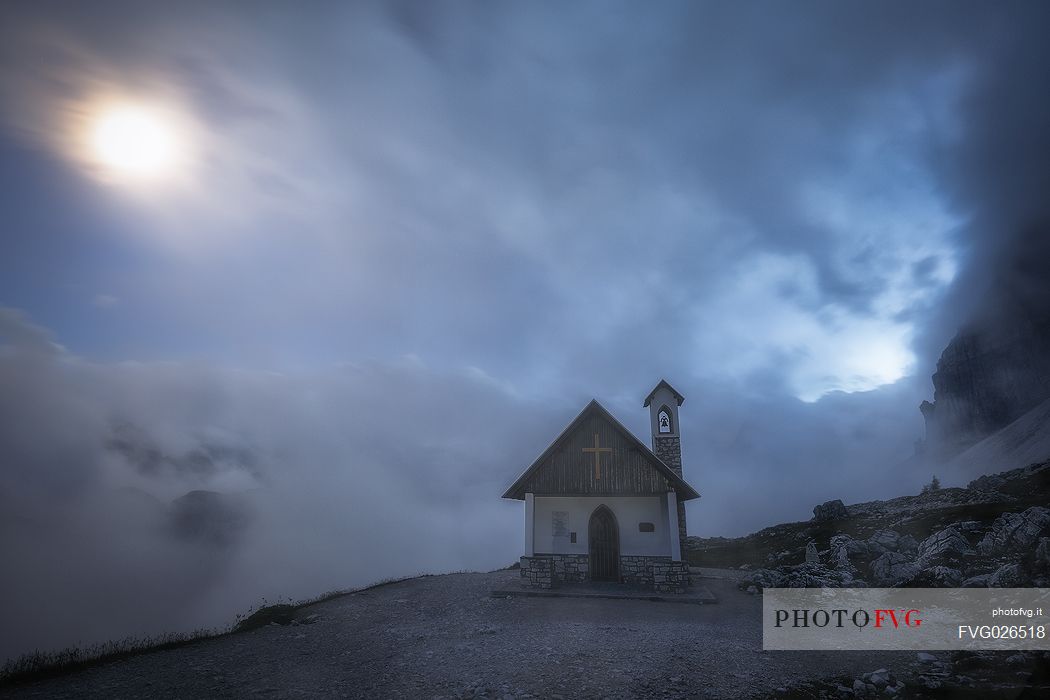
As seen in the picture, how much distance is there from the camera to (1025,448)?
255 ft

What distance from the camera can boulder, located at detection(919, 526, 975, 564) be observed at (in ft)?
62.2

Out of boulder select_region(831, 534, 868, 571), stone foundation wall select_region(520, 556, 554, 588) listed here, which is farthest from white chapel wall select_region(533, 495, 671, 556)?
boulder select_region(831, 534, 868, 571)

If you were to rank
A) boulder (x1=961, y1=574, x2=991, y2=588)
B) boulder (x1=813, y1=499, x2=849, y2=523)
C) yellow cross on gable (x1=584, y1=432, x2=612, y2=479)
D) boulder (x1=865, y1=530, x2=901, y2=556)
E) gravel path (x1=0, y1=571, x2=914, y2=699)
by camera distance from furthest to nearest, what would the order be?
boulder (x1=813, y1=499, x2=849, y2=523) → boulder (x1=865, y1=530, x2=901, y2=556) → yellow cross on gable (x1=584, y1=432, x2=612, y2=479) → boulder (x1=961, y1=574, x2=991, y2=588) → gravel path (x1=0, y1=571, x2=914, y2=699)

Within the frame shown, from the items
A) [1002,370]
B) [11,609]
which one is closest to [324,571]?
[11,609]

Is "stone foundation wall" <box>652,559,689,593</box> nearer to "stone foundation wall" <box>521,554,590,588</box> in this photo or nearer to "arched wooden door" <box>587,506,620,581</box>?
"arched wooden door" <box>587,506,620,581</box>

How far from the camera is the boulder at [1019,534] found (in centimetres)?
1867

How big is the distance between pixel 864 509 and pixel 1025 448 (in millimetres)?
57629

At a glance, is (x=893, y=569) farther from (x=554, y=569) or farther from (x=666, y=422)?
(x=554, y=569)

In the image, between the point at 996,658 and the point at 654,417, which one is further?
the point at 654,417

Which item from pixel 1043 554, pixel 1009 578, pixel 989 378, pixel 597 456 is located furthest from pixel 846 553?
pixel 989 378

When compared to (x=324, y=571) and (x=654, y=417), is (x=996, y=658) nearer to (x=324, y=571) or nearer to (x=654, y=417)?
(x=654, y=417)

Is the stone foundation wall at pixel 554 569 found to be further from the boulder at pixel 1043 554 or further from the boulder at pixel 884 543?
the boulder at pixel 1043 554

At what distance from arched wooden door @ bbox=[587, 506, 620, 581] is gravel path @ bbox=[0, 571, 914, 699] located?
5046 millimetres

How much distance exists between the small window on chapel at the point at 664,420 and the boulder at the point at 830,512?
24821 mm
